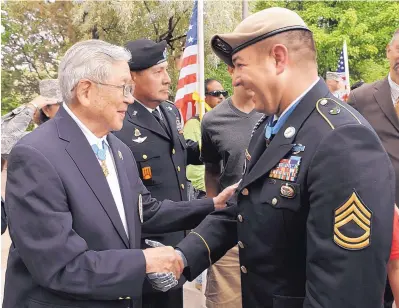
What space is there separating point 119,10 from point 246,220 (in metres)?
21.9

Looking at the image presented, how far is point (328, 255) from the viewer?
1.61 metres

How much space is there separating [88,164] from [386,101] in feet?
8.47

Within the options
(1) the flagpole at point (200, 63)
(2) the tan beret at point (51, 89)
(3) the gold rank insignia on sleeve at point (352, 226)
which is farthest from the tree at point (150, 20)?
(3) the gold rank insignia on sleeve at point (352, 226)

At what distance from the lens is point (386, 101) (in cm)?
378

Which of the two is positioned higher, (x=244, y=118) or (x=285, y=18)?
(x=285, y=18)

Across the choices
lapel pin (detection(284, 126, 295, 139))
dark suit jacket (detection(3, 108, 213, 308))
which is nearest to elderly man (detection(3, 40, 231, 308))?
dark suit jacket (detection(3, 108, 213, 308))

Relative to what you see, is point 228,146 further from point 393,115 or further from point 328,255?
point 328,255

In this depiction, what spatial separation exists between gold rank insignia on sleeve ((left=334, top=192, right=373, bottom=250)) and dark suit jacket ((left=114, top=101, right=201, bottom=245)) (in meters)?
1.94

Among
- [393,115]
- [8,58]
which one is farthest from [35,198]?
[8,58]

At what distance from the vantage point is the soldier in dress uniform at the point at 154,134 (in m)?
3.47

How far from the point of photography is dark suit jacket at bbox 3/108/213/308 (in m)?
1.87

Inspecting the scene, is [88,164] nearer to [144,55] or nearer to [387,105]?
[144,55]

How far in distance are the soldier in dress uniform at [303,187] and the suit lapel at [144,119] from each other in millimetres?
1418

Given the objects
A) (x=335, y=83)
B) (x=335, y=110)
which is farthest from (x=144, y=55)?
(x=335, y=83)
